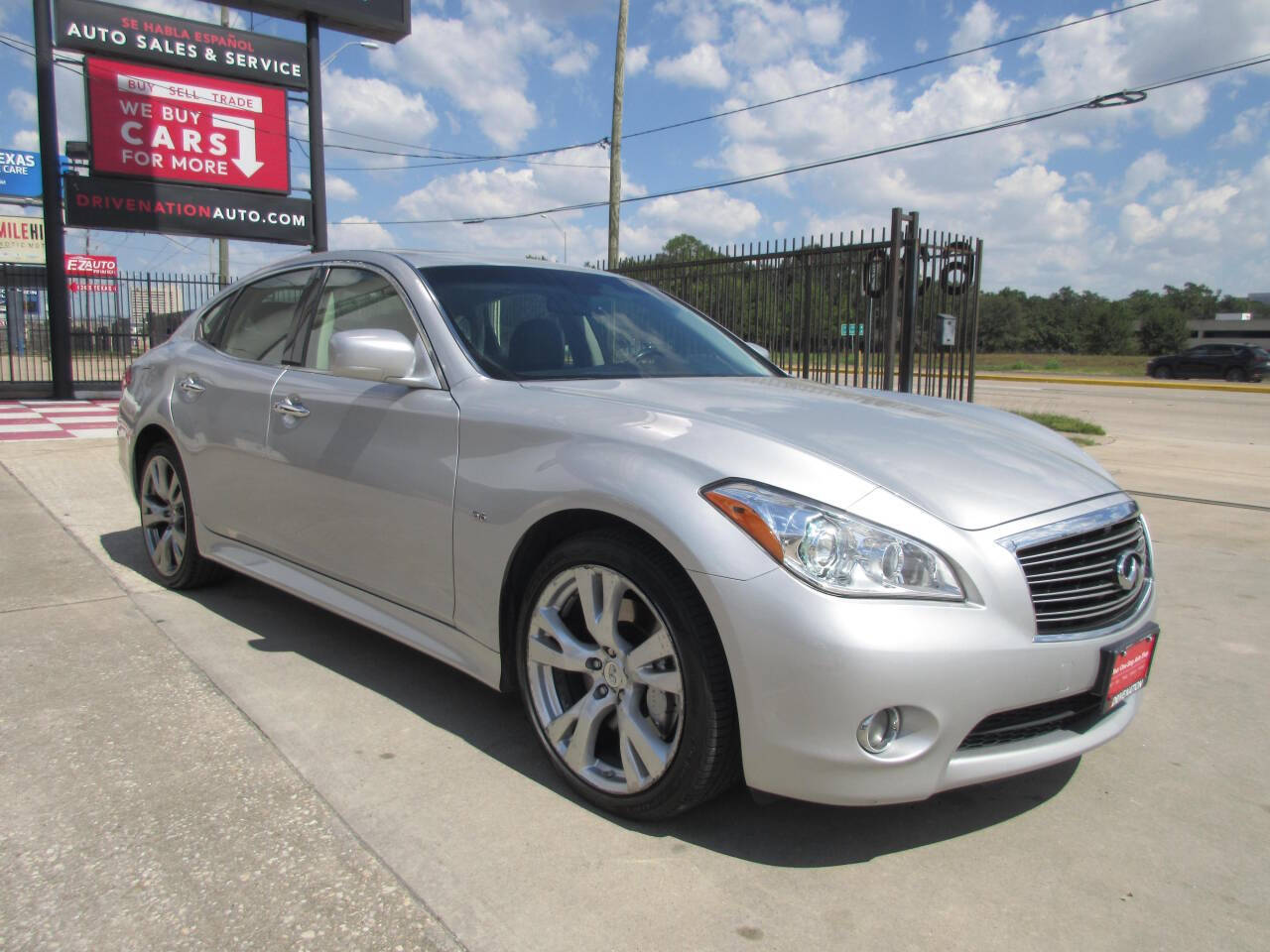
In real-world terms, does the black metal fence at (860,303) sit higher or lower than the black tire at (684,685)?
higher

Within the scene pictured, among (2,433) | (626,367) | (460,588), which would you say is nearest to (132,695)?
(460,588)

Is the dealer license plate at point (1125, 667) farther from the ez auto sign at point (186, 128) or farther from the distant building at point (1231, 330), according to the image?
the distant building at point (1231, 330)

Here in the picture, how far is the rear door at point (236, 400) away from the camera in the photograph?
387 cm

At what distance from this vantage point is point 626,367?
11.0 ft

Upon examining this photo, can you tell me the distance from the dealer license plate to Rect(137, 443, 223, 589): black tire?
3.70 meters

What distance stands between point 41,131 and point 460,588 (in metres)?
15.2

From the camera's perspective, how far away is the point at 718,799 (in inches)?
107

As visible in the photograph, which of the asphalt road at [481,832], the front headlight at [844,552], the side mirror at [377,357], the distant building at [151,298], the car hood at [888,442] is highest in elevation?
the distant building at [151,298]

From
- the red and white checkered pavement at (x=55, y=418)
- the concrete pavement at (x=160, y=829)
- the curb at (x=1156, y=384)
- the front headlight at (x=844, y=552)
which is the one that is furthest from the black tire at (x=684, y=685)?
the curb at (x=1156, y=384)

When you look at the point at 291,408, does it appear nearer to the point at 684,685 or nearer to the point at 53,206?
the point at 684,685

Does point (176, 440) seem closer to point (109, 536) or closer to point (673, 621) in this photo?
point (109, 536)

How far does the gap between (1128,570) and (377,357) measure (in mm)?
2232

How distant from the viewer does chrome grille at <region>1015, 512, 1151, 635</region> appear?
7.51ft

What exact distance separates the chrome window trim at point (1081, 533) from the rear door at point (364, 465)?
1602 mm
